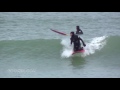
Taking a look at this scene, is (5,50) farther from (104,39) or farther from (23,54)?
(104,39)

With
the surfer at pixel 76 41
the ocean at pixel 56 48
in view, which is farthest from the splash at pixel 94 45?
the surfer at pixel 76 41

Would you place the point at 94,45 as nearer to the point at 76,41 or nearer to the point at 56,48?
the point at 56,48

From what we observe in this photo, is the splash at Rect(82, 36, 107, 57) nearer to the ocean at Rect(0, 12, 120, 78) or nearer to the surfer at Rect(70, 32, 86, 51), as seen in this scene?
the ocean at Rect(0, 12, 120, 78)

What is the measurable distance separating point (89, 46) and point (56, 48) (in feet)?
6.08

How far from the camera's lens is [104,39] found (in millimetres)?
23172

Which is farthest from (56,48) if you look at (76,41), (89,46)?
(76,41)

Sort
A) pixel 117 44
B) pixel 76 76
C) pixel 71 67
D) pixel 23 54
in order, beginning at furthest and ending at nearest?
pixel 117 44 → pixel 23 54 → pixel 71 67 → pixel 76 76

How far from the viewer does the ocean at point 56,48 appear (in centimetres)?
1802

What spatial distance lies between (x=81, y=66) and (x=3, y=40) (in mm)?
6489

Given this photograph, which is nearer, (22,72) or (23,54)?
(22,72)

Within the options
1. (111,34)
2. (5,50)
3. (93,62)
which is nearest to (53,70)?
(93,62)

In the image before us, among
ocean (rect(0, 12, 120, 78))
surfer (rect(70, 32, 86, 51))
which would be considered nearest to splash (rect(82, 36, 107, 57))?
ocean (rect(0, 12, 120, 78))

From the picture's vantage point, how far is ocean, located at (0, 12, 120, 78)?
18016mm

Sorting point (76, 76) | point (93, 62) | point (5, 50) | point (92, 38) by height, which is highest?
point (92, 38)
